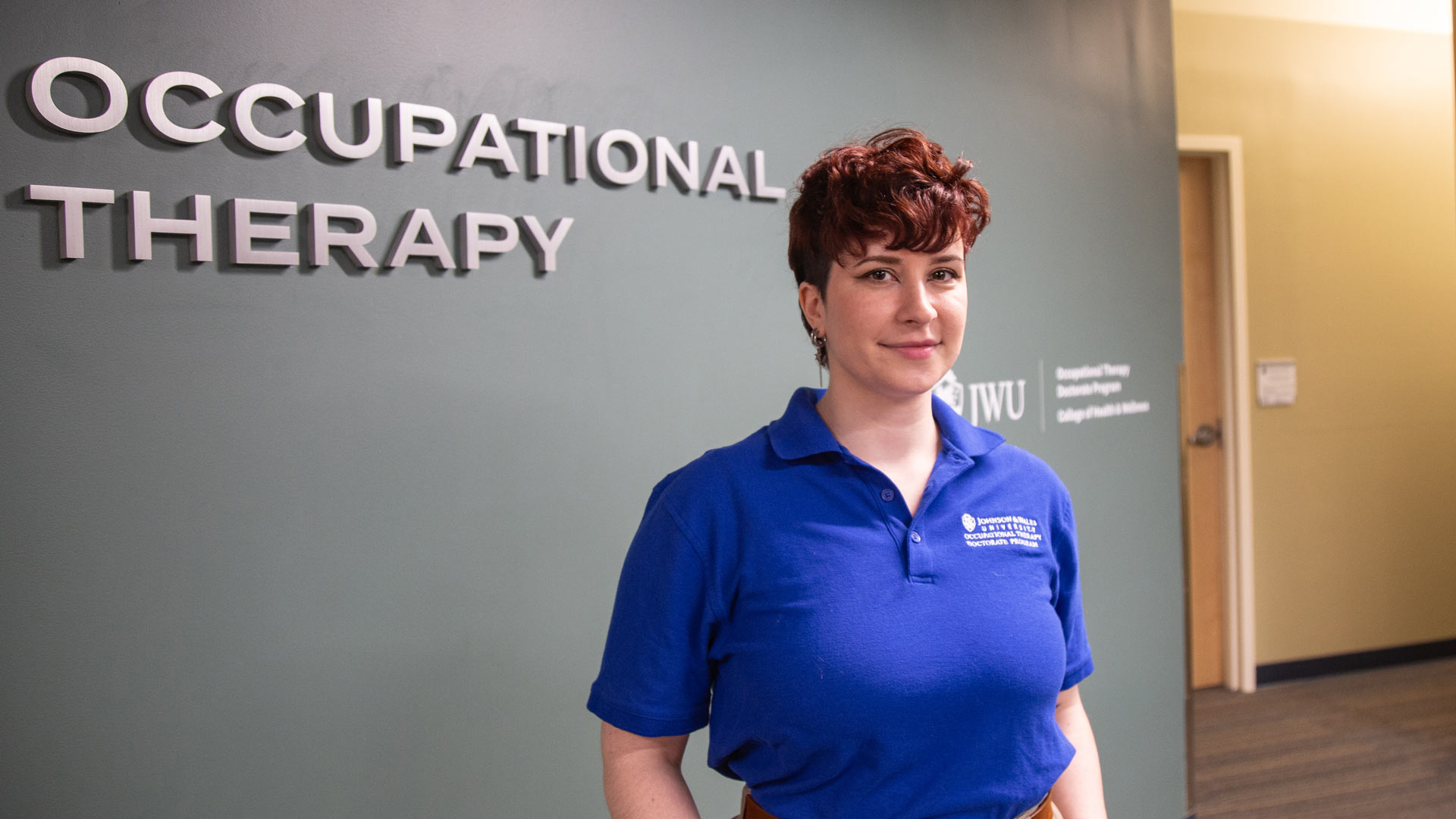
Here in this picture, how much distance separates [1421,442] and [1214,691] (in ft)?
5.32

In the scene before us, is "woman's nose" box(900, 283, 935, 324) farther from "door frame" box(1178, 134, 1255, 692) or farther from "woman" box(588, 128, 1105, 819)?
"door frame" box(1178, 134, 1255, 692)

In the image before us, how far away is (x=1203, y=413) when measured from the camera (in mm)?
4527

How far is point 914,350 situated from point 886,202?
17 cm

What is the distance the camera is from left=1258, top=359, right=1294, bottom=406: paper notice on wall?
449 centimetres

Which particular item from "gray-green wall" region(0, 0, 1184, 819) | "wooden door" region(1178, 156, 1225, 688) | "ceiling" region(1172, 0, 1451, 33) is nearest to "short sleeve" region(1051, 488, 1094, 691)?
"gray-green wall" region(0, 0, 1184, 819)

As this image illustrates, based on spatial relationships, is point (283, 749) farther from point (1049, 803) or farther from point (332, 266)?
point (1049, 803)

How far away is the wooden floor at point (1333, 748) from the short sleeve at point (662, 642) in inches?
112

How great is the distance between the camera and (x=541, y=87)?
2.00 m

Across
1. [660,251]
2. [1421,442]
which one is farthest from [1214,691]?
[660,251]

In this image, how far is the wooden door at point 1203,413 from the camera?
4461mm

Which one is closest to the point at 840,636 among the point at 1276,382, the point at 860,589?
the point at 860,589

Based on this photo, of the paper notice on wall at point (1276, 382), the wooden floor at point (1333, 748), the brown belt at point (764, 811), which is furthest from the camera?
the paper notice on wall at point (1276, 382)

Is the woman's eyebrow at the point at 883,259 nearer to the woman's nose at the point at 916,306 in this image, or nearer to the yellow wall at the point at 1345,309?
the woman's nose at the point at 916,306

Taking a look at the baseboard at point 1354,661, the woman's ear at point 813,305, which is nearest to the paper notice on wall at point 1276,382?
the baseboard at point 1354,661
